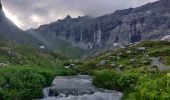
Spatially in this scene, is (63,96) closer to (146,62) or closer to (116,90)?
(116,90)

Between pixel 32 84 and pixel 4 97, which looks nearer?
pixel 4 97

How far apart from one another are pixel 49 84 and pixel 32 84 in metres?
18.3

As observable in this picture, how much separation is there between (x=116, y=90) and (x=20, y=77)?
73.9 feet

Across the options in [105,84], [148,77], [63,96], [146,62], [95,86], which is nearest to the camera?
[148,77]

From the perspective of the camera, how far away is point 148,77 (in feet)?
133

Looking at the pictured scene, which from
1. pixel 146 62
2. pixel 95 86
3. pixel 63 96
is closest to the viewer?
pixel 63 96

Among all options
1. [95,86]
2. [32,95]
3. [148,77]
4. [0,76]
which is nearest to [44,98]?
[32,95]

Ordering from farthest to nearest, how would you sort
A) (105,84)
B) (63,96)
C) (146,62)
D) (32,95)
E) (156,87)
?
1. (146,62)
2. (105,84)
3. (63,96)
4. (32,95)
5. (156,87)

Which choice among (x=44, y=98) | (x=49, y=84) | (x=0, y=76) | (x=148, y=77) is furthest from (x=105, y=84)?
(x=148, y=77)

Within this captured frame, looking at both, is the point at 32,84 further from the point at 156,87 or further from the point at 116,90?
the point at 156,87

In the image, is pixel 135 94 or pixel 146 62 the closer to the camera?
pixel 135 94

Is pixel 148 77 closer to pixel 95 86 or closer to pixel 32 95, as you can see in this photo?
pixel 32 95

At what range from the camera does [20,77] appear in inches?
3287

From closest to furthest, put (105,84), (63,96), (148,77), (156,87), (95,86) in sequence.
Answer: (156,87) < (148,77) < (63,96) < (105,84) < (95,86)
